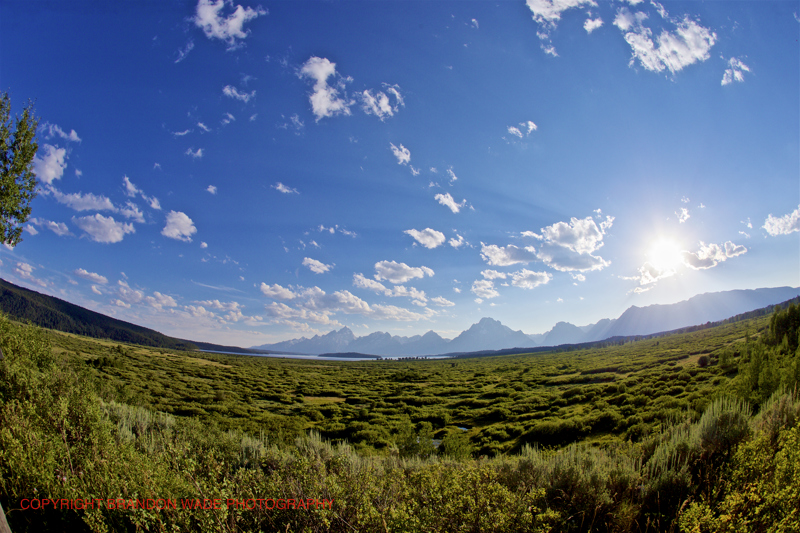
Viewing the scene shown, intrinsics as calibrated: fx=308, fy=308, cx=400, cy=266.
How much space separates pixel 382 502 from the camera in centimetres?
505

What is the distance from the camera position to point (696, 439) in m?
7.00

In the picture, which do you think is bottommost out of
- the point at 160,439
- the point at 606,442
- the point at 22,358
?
the point at 606,442

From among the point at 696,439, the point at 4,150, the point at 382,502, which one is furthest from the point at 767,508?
the point at 4,150

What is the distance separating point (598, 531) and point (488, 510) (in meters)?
2.53

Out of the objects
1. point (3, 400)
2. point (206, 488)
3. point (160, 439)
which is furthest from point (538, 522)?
point (3, 400)

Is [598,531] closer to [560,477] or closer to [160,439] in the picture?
[560,477]

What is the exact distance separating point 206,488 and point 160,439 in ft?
20.3

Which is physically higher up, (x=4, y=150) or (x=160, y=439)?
(x=4, y=150)

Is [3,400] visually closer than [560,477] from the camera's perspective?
No

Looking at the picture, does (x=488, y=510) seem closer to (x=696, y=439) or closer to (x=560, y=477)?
(x=560, y=477)

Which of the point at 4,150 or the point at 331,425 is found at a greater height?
the point at 4,150

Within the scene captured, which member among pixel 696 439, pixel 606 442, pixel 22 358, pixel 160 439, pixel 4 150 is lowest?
pixel 606 442

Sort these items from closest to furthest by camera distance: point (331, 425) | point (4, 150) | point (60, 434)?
point (60, 434) → point (4, 150) → point (331, 425)

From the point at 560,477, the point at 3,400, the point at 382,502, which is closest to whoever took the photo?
the point at 382,502
